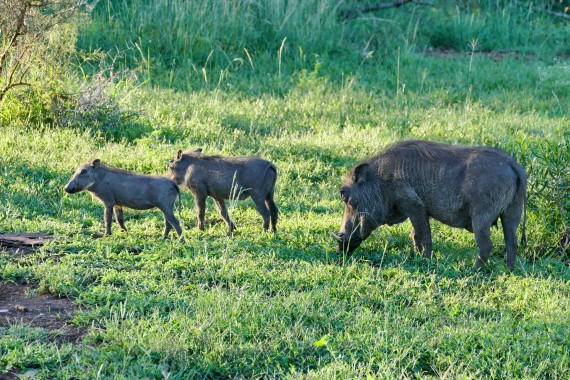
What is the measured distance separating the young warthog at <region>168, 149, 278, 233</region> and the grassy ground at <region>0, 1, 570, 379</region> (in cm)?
20

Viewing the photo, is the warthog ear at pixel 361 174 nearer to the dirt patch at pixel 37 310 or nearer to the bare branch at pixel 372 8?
the dirt patch at pixel 37 310

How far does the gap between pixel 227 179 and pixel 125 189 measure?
81 centimetres

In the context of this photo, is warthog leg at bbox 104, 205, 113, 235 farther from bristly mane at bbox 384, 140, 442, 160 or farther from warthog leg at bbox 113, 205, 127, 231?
bristly mane at bbox 384, 140, 442, 160

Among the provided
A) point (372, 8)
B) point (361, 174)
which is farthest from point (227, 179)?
point (372, 8)

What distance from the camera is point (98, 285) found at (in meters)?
5.85

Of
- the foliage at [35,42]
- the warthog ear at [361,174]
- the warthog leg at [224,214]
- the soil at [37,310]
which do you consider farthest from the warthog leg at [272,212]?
the foliage at [35,42]

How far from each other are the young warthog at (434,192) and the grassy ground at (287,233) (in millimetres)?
236

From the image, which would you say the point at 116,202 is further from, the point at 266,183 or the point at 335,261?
the point at 335,261

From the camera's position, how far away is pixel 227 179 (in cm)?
709

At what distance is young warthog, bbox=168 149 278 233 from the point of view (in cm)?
709

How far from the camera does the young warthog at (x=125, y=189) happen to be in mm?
6855

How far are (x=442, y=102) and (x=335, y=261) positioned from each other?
16.3 ft

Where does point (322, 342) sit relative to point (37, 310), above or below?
above

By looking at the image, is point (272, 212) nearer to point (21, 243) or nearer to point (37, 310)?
point (21, 243)
